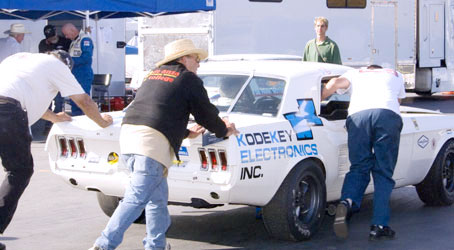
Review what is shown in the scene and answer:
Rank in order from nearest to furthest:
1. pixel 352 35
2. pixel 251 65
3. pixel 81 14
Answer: pixel 251 65 → pixel 81 14 → pixel 352 35

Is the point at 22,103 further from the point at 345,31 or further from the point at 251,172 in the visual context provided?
the point at 345,31

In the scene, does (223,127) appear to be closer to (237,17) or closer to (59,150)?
(59,150)

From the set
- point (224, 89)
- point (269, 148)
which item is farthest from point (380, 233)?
point (224, 89)

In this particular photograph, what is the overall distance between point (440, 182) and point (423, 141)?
544 millimetres

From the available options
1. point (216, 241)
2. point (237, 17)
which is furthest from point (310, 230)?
point (237, 17)

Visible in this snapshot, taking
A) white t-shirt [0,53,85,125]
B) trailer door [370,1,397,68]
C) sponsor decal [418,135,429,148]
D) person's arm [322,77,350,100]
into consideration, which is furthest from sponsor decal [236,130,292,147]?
trailer door [370,1,397,68]

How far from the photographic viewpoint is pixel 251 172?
5863mm

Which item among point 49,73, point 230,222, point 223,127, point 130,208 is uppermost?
point 49,73

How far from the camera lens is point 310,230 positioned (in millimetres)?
6371

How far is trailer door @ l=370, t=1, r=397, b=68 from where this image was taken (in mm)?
17308

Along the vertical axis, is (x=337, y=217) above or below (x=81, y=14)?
below

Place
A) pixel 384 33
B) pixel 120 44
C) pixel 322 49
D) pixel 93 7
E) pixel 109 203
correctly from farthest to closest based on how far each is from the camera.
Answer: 1. pixel 120 44
2. pixel 384 33
3. pixel 93 7
4. pixel 322 49
5. pixel 109 203

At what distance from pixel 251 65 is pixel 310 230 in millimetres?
1589

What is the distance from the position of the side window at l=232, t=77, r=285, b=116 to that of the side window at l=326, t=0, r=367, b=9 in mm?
10093
